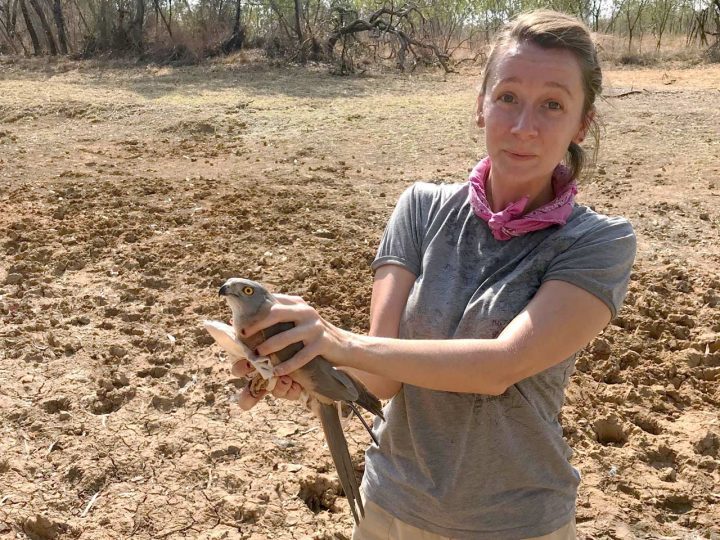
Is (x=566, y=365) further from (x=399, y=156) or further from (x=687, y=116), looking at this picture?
(x=687, y=116)

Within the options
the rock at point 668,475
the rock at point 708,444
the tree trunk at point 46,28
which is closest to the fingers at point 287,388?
the rock at point 668,475

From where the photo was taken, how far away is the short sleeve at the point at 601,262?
1.36 meters

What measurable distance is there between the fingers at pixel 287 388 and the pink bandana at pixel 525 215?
1.66 feet

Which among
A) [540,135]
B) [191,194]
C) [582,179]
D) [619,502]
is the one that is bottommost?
[619,502]

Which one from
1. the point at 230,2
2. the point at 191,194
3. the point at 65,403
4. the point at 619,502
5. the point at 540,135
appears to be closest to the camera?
the point at 540,135

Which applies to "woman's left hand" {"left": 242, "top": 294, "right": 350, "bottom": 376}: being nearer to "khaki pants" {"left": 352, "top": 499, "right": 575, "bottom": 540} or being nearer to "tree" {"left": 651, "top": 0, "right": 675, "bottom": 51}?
"khaki pants" {"left": 352, "top": 499, "right": 575, "bottom": 540}

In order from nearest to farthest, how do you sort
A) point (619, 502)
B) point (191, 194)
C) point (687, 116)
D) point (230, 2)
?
point (619, 502) < point (191, 194) < point (687, 116) < point (230, 2)

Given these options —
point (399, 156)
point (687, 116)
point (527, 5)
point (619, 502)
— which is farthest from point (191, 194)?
point (527, 5)

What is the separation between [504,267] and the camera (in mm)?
1464

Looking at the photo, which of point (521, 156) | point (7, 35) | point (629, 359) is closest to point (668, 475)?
point (629, 359)

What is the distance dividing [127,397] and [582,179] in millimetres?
2304

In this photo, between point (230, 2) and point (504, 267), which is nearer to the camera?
point (504, 267)

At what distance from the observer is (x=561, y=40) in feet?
4.71

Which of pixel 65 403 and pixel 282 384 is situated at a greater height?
pixel 282 384
